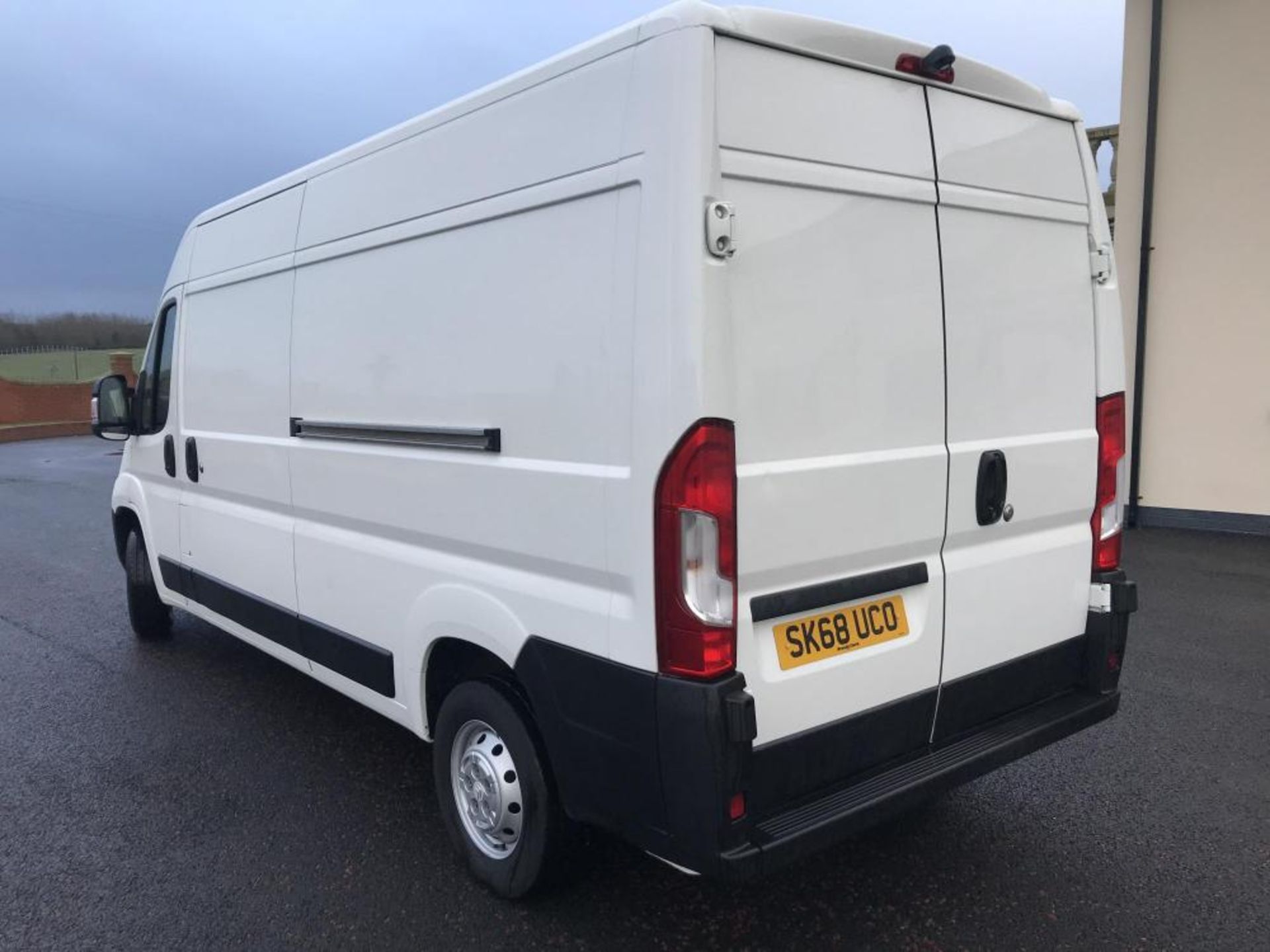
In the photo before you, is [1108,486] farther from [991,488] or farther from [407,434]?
[407,434]

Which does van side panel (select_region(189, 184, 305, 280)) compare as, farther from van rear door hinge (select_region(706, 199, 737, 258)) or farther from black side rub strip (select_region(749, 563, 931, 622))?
black side rub strip (select_region(749, 563, 931, 622))

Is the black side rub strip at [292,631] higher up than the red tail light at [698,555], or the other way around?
the red tail light at [698,555]

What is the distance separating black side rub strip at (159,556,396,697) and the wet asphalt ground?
0.50 m

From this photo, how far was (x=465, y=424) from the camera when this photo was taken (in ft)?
9.73

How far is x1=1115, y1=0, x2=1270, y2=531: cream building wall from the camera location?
833cm

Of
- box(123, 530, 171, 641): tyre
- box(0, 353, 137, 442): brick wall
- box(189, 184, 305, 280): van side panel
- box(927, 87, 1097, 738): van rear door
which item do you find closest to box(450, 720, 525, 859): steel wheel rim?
box(927, 87, 1097, 738): van rear door

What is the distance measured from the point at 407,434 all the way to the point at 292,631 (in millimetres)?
1342

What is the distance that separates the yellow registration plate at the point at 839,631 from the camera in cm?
255

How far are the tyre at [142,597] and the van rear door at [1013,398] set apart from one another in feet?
15.4

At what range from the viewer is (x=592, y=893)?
309 centimetres

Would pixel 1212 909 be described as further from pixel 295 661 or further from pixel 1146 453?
pixel 1146 453

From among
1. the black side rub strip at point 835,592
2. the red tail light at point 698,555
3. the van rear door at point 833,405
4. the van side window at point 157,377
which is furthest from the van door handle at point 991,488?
the van side window at point 157,377

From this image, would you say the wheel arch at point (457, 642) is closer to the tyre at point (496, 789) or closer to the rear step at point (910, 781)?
the tyre at point (496, 789)

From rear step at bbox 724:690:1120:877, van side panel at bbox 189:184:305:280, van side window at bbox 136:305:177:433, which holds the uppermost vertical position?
van side panel at bbox 189:184:305:280
